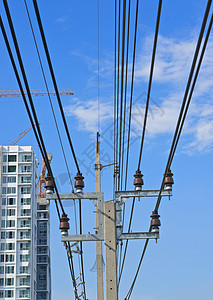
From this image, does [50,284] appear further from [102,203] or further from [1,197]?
[102,203]

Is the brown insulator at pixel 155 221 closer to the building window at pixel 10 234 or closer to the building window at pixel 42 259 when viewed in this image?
the building window at pixel 10 234

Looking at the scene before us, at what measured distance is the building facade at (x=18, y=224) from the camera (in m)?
114

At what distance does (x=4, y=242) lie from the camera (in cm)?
11812

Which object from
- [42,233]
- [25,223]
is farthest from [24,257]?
[42,233]

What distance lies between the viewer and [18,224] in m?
121

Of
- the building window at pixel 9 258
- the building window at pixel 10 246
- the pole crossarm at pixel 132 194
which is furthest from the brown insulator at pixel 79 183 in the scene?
the building window at pixel 10 246

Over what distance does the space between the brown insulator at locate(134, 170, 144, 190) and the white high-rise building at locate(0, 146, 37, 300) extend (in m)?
101

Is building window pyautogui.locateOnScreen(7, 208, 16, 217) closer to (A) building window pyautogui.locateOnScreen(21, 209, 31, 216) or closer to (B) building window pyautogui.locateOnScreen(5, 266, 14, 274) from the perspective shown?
(A) building window pyautogui.locateOnScreen(21, 209, 31, 216)

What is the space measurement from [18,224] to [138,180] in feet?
350

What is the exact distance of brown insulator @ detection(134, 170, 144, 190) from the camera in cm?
1682

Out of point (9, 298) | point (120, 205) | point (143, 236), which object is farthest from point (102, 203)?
point (9, 298)

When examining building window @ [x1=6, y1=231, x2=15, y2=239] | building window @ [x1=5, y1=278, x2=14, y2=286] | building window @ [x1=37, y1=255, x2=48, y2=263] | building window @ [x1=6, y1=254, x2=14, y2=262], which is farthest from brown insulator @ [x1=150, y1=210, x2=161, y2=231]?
building window @ [x1=37, y1=255, x2=48, y2=263]

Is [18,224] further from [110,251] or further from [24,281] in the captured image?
[110,251]

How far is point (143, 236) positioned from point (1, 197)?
356 feet
